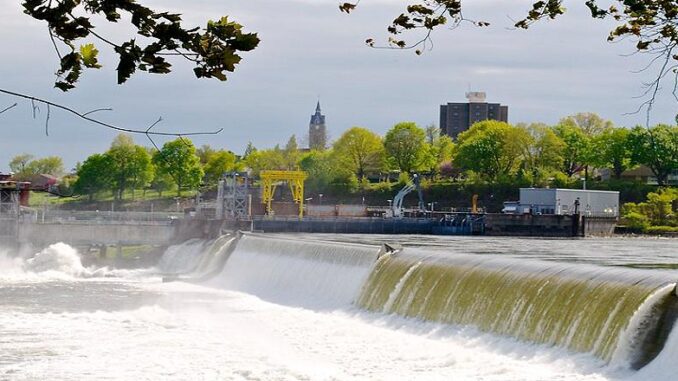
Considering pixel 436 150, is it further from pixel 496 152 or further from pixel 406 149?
pixel 496 152

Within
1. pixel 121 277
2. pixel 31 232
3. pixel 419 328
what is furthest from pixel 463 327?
pixel 31 232

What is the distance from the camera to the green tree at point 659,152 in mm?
108062

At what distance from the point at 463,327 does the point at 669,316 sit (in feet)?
22.3

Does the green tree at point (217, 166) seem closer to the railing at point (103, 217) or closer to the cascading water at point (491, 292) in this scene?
the railing at point (103, 217)

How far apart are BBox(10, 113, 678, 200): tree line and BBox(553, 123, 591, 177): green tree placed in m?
0.10

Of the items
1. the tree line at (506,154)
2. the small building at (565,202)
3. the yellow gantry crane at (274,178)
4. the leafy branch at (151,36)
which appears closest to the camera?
the leafy branch at (151,36)

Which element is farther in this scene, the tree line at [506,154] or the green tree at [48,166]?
the green tree at [48,166]

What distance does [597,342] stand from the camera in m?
22.5

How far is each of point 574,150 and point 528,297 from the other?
93279 mm

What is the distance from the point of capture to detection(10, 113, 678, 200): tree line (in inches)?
4414

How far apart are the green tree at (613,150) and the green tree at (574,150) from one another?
79cm

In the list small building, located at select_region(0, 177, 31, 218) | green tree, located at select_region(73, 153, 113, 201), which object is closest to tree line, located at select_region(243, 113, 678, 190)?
green tree, located at select_region(73, 153, 113, 201)

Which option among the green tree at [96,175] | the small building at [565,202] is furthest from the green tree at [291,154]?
the small building at [565,202]

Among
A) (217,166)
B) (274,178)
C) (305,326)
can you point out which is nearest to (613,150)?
(274,178)
